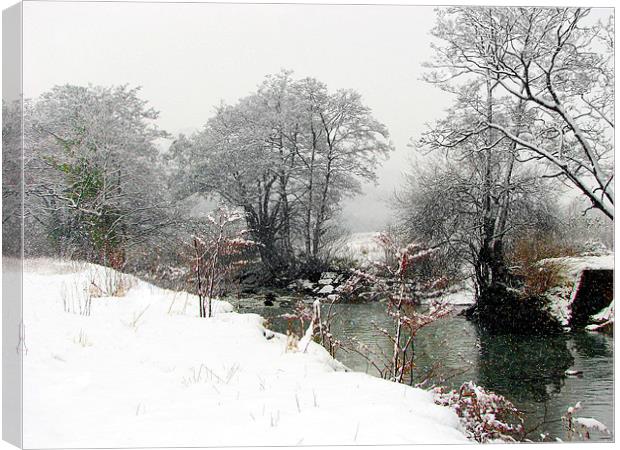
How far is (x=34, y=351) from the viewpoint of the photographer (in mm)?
3854

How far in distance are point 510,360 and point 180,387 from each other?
7.52ft

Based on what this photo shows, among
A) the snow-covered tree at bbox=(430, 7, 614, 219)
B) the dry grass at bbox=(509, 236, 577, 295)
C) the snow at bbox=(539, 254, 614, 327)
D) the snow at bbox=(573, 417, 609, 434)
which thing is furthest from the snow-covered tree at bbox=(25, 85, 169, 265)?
the snow at bbox=(573, 417, 609, 434)

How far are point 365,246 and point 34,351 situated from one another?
2151mm

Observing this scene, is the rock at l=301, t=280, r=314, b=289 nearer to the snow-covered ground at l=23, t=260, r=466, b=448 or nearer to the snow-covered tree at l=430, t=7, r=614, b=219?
the snow-covered ground at l=23, t=260, r=466, b=448

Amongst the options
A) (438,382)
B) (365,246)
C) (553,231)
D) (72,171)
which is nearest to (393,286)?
(365,246)

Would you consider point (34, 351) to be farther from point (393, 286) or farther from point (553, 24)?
point (553, 24)

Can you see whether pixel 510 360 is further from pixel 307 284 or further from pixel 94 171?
pixel 94 171

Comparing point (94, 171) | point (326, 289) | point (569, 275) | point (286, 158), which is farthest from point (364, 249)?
point (94, 171)

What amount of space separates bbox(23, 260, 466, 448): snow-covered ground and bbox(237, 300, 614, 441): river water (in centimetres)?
59

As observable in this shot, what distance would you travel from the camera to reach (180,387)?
363 centimetres

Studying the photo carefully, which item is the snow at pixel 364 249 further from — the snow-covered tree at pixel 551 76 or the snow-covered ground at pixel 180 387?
the snow-covered tree at pixel 551 76

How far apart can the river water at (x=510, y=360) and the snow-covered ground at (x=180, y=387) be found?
23.4 inches

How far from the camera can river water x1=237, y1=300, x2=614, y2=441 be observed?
4.42 metres

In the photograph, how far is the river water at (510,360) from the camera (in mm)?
4422
